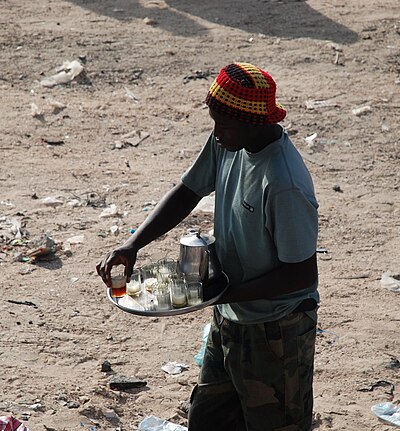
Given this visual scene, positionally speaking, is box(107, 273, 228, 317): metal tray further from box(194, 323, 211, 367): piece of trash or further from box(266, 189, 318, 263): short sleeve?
box(194, 323, 211, 367): piece of trash

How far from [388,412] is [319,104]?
4853mm

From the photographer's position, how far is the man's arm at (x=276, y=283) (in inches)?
117

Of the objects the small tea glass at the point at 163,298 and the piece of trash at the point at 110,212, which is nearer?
the small tea glass at the point at 163,298

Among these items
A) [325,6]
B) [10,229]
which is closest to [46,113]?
[10,229]

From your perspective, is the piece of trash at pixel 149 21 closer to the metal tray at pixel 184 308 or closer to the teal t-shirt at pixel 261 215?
the teal t-shirt at pixel 261 215

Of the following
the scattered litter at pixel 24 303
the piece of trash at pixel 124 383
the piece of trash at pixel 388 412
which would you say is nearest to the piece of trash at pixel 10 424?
the piece of trash at pixel 124 383

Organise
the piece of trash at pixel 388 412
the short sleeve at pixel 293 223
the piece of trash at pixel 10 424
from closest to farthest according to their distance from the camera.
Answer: the short sleeve at pixel 293 223 < the piece of trash at pixel 10 424 < the piece of trash at pixel 388 412

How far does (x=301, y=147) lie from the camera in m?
7.94

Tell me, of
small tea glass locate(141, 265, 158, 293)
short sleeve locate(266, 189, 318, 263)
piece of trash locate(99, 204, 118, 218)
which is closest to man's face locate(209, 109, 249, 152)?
short sleeve locate(266, 189, 318, 263)

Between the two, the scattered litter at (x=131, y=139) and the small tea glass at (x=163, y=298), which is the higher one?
the small tea glass at (x=163, y=298)

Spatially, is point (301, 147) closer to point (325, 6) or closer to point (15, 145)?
point (15, 145)

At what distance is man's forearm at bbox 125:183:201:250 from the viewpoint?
135 inches

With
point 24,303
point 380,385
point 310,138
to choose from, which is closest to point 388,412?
point 380,385

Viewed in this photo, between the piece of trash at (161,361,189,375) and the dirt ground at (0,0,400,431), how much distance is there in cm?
5
